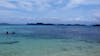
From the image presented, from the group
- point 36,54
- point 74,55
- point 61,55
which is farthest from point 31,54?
point 74,55

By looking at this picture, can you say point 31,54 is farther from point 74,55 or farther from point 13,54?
point 74,55

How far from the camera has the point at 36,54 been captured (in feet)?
50.8

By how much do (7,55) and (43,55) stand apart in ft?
9.33

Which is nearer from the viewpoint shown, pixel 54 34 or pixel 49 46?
pixel 49 46

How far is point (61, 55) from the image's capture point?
14.7 m

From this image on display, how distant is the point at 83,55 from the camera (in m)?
15.3

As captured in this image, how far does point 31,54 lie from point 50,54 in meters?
1.54

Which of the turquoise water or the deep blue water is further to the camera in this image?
the deep blue water

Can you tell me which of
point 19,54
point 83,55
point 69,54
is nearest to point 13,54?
point 19,54

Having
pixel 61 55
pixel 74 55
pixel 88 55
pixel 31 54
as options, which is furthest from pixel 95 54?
pixel 31 54

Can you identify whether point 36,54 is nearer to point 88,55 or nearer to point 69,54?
point 69,54

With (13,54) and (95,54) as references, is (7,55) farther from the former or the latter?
(95,54)

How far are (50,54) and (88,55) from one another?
10.1 ft

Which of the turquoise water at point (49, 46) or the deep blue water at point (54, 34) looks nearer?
the turquoise water at point (49, 46)
